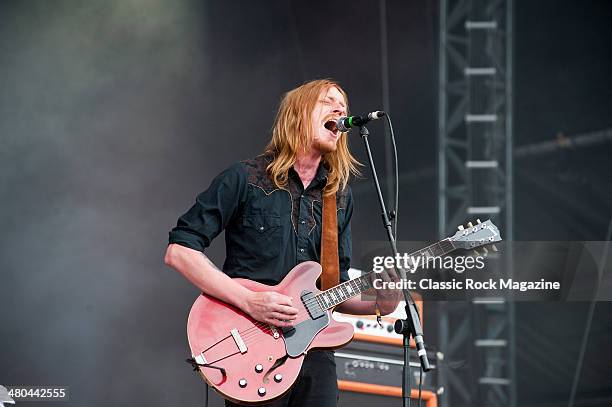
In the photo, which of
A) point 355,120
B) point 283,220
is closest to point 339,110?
point 355,120

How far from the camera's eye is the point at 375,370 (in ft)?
14.8

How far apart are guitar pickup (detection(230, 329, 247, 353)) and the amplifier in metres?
1.47

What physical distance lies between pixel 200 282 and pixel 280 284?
0.31 m

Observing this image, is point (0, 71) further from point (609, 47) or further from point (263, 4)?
point (609, 47)

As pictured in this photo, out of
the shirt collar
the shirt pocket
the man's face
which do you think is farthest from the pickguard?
the man's face

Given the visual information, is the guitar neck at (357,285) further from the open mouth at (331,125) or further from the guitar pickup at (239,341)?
the open mouth at (331,125)

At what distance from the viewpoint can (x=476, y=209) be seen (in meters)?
5.67

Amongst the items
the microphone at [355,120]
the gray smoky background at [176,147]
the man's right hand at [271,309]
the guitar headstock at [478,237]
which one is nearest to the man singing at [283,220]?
the man's right hand at [271,309]

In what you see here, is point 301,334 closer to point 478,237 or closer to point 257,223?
point 257,223

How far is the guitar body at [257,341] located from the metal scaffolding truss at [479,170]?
2604 millimetres

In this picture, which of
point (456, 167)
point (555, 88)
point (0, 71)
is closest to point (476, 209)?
point (456, 167)

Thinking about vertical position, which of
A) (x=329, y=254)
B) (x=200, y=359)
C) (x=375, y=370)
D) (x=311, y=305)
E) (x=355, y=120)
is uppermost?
(x=355, y=120)

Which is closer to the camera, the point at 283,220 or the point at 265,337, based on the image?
the point at 265,337

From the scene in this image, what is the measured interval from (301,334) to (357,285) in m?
0.34
